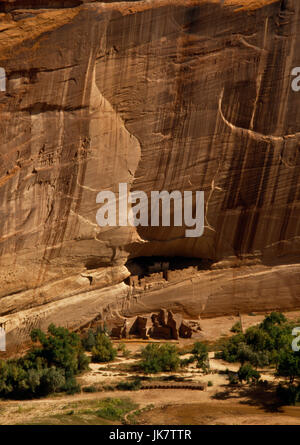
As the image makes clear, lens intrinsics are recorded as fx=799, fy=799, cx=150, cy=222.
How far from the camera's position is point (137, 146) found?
2339cm

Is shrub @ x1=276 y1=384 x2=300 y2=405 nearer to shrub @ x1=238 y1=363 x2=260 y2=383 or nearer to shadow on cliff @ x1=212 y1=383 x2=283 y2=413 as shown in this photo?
shadow on cliff @ x1=212 y1=383 x2=283 y2=413

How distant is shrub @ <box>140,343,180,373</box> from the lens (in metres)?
21.7

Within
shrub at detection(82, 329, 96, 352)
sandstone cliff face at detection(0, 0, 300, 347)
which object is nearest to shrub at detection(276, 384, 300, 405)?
shrub at detection(82, 329, 96, 352)

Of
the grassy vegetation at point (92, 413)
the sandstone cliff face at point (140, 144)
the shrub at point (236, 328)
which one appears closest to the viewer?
the grassy vegetation at point (92, 413)

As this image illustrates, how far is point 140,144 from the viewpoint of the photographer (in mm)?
23406

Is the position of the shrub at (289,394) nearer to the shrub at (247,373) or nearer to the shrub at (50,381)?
the shrub at (247,373)

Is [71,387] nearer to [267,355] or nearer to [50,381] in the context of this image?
[50,381]

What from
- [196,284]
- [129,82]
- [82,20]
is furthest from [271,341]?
[82,20]

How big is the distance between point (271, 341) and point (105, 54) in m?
9.09

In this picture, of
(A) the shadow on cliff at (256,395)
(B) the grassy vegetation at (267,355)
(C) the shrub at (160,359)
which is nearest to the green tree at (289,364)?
(B) the grassy vegetation at (267,355)

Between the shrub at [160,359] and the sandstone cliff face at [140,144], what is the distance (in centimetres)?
275

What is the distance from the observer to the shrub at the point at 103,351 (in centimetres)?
2266

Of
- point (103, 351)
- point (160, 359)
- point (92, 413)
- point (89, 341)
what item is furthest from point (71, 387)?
point (89, 341)

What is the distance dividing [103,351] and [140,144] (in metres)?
6.08
